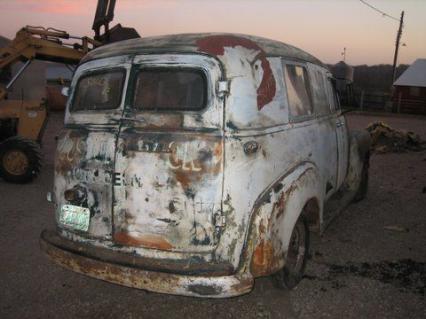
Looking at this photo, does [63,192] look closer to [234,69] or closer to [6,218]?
[234,69]

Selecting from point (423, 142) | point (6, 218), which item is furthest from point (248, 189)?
point (423, 142)

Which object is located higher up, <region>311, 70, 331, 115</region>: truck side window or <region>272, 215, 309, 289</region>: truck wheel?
<region>311, 70, 331, 115</region>: truck side window

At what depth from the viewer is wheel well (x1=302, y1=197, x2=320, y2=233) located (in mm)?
4180

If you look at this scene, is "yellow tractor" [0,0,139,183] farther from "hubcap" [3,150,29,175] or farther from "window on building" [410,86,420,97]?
"window on building" [410,86,420,97]

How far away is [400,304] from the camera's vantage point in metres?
3.82

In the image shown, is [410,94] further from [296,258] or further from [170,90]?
[170,90]

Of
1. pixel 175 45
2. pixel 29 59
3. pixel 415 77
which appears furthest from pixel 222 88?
pixel 415 77

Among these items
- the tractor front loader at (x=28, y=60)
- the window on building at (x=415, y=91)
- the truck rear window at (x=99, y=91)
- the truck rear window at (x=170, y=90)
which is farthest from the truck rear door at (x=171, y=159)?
the window on building at (x=415, y=91)

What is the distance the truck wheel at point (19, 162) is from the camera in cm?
817

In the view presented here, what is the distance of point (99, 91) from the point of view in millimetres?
3783

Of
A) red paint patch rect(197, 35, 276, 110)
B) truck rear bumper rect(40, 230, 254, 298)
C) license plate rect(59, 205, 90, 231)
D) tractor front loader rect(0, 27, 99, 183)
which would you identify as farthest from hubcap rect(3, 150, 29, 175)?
red paint patch rect(197, 35, 276, 110)

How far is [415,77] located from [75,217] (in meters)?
34.1

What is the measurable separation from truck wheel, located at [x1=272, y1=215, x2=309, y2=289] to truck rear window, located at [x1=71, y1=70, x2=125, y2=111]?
6.25ft

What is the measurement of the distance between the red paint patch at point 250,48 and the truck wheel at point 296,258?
1191 millimetres
